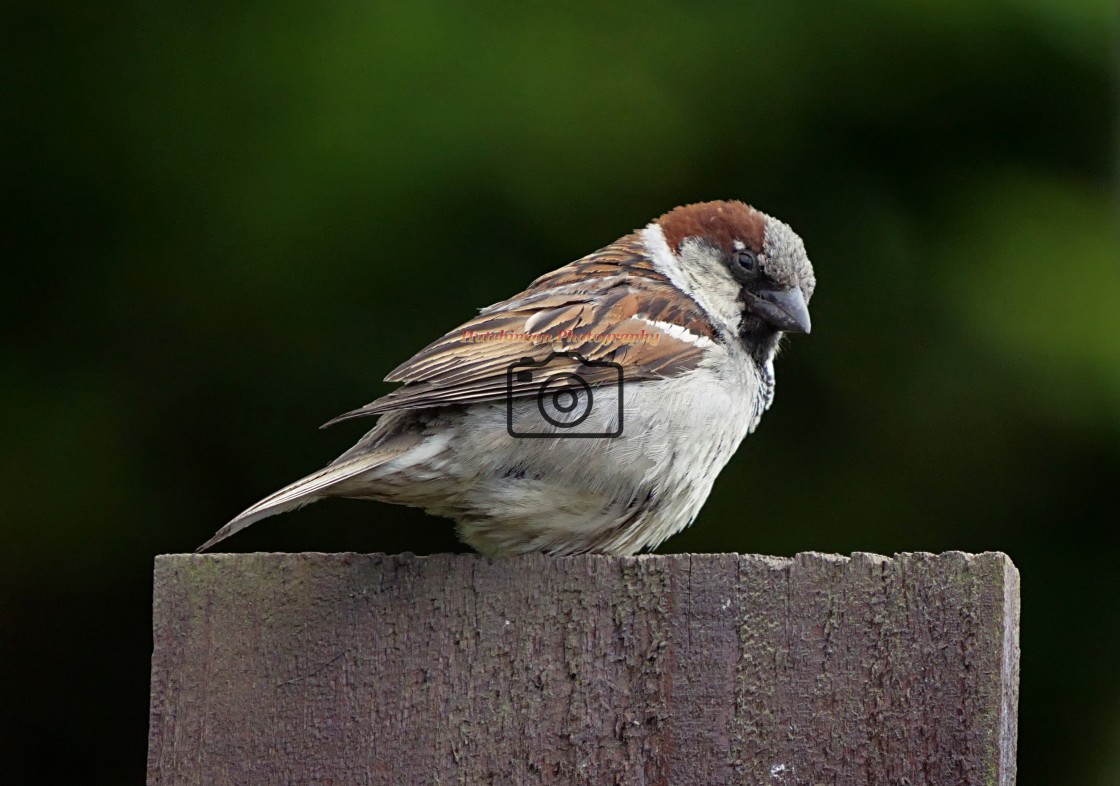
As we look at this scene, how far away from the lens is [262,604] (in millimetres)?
1522

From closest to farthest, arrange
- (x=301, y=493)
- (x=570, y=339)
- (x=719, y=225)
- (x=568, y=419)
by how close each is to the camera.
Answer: (x=301, y=493) → (x=568, y=419) → (x=570, y=339) → (x=719, y=225)

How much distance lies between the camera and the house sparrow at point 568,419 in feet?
6.84

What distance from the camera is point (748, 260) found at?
8.70 feet

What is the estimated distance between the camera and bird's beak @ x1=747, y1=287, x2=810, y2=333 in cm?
257

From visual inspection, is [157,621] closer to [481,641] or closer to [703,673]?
[481,641]

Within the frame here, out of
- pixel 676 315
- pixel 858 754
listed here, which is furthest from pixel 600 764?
pixel 676 315

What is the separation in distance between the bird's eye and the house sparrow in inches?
4.7

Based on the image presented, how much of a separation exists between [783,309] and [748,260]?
0.45 feet

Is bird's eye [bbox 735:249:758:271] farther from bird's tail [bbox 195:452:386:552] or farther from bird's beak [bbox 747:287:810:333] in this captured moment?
bird's tail [bbox 195:452:386:552]

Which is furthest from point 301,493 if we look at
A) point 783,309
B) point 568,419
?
point 783,309

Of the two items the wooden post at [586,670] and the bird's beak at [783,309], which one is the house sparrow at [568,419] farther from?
the wooden post at [586,670]

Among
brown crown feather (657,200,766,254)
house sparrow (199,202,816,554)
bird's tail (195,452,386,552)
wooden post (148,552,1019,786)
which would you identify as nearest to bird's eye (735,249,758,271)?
brown crown feather (657,200,766,254)

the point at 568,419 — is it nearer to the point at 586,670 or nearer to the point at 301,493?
the point at 301,493

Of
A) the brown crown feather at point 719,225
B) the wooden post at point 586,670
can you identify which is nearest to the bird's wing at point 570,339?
the brown crown feather at point 719,225
